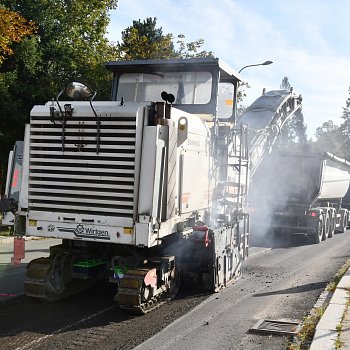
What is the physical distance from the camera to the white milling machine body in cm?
637

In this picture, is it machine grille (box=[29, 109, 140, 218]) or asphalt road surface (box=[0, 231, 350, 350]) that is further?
machine grille (box=[29, 109, 140, 218])

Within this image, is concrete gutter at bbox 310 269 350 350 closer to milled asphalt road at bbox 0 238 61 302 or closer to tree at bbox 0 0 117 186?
milled asphalt road at bbox 0 238 61 302

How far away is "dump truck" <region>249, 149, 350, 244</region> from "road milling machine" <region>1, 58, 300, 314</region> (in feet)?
26.3

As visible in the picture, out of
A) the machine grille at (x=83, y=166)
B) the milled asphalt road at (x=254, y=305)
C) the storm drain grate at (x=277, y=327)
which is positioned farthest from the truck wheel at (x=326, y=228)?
the machine grille at (x=83, y=166)

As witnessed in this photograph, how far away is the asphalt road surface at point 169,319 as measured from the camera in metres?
5.81

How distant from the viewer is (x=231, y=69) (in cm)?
908

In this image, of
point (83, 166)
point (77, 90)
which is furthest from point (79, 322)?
point (77, 90)

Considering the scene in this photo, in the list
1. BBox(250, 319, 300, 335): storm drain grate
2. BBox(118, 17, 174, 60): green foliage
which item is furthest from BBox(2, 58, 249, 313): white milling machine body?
BBox(118, 17, 174, 60): green foliage

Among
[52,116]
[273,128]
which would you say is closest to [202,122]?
[52,116]

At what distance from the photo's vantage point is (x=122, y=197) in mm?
6402

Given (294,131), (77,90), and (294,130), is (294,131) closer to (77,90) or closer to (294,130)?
(294,130)

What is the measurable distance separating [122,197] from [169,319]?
1759 mm

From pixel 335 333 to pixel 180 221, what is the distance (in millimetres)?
2452

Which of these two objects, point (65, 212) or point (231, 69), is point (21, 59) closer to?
point (231, 69)
